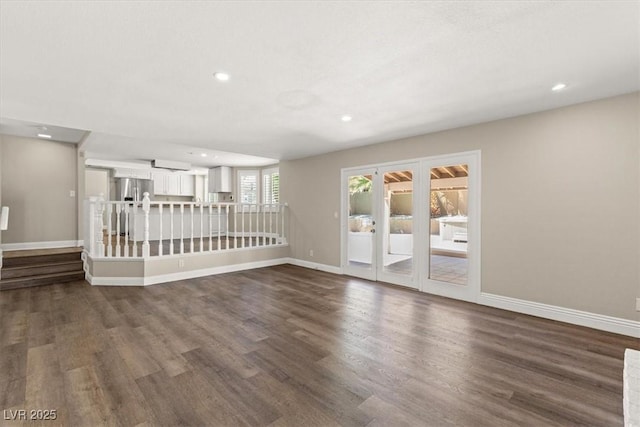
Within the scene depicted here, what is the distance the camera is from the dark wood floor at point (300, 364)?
1774 millimetres

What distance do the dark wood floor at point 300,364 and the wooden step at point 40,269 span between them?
1.07m

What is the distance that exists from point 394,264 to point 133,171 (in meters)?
8.66

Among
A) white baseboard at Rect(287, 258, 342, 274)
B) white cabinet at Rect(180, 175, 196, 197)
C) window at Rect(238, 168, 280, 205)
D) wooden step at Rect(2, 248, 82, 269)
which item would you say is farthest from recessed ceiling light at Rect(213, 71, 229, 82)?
white cabinet at Rect(180, 175, 196, 197)

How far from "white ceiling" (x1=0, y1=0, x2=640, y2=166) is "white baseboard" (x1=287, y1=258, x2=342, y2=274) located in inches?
120

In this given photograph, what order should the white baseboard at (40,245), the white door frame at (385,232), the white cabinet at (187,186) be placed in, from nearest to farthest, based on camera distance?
the white door frame at (385,232)
the white baseboard at (40,245)
the white cabinet at (187,186)

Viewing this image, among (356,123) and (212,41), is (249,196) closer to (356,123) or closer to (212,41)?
(356,123)

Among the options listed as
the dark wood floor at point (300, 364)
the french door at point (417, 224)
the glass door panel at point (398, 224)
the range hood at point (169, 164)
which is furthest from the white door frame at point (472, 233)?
the range hood at point (169, 164)

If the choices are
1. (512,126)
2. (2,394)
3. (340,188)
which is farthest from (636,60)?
(2,394)

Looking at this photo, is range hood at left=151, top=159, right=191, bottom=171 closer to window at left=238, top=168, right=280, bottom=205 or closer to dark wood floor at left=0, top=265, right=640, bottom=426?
window at left=238, top=168, right=280, bottom=205

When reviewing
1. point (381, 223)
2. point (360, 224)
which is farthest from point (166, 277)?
point (381, 223)

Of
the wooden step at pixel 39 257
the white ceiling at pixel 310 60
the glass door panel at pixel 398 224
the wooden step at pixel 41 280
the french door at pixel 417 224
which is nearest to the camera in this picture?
the white ceiling at pixel 310 60

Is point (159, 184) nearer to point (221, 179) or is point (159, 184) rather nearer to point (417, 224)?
point (221, 179)

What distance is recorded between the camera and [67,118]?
369 centimetres

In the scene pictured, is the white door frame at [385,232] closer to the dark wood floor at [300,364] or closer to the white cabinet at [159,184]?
the dark wood floor at [300,364]
